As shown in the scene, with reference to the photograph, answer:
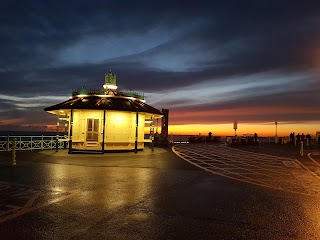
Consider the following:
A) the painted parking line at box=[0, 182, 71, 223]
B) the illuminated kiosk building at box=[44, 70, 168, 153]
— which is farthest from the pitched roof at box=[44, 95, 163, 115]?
the painted parking line at box=[0, 182, 71, 223]

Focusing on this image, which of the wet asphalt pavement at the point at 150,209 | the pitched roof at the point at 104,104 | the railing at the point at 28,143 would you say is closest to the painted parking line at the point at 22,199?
the wet asphalt pavement at the point at 150,209

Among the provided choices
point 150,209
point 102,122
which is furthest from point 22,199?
point 102,122

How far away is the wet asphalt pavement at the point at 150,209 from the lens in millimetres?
5215

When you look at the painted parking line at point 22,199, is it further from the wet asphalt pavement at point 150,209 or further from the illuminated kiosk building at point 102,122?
the illuminated kiosk building at point 102,122

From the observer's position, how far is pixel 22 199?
752 cm

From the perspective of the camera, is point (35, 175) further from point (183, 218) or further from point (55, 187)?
point (183, 218)

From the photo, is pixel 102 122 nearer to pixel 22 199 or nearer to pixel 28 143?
pixel 28 143

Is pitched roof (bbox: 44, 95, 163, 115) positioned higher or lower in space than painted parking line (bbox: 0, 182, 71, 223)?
higher

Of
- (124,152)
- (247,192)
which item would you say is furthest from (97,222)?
(124,152)

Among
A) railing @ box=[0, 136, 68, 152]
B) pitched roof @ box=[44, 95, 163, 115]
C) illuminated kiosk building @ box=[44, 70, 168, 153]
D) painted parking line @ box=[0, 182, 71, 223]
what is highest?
pitched roof @ box=[44, 95, 163, 115]

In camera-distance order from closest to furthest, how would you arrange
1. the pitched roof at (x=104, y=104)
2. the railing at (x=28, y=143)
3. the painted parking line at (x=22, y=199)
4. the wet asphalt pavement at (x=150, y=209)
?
the wet asphalt pavement at (x=150, y=209)
the painted parking line at (x=22, y=199)
the pitched roof at (x=104, y=104)
the railing at (x=28, y=143)

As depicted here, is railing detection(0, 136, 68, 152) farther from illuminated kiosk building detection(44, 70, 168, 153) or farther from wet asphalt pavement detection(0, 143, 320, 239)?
wet asphalt pavement detection(0, 143, 320, 239)

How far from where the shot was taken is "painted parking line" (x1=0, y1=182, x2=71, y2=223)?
6397mm

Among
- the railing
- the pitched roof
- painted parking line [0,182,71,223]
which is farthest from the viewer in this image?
the railing
